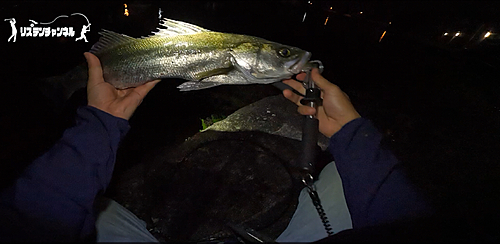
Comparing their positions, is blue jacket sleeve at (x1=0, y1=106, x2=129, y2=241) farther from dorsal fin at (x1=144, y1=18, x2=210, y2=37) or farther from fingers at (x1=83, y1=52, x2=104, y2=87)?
dorsal fin at (x1=144, y1=18, x2=210, y2=37)

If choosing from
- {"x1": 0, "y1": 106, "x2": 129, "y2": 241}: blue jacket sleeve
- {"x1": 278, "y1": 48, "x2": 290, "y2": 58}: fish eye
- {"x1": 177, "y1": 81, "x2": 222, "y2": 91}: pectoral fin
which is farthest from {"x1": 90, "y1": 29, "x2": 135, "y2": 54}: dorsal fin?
{"x1": 278, "y1": 48, "x2": 290, "y2": 58}: fish eye

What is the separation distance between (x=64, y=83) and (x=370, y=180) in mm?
Answer: 3816

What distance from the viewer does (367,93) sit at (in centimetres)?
685

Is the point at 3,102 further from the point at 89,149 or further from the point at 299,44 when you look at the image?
the point at 299,44

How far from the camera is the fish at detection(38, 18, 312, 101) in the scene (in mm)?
2779

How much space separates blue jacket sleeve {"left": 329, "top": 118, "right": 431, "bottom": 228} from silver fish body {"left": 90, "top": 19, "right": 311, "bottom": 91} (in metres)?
1.17

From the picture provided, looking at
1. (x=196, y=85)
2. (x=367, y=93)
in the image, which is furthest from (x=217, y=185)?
(x=367, y=93)

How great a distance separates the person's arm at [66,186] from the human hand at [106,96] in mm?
468

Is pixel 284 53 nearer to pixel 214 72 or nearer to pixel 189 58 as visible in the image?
pixel 214 72

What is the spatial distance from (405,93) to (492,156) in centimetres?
276

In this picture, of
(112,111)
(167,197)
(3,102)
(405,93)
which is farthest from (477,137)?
(3,102)

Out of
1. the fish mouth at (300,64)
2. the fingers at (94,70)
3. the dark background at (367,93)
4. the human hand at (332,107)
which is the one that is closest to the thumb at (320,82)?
the human hand at (332,107)

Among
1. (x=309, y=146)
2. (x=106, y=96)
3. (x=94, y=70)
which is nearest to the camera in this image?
(x=309, y=146)

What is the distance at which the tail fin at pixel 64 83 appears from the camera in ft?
9.84
